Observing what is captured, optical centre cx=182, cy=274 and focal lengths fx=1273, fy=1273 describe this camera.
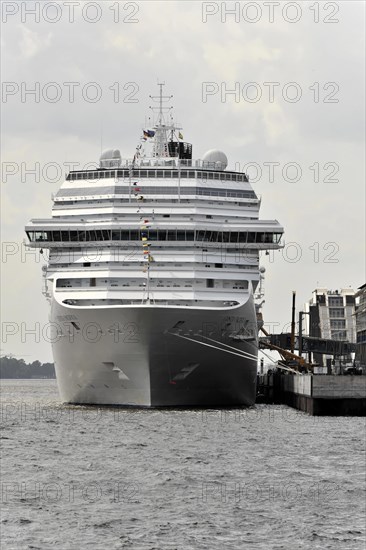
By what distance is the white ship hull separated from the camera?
69.8 metres

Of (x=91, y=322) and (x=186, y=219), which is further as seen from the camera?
(x=186, y=219)

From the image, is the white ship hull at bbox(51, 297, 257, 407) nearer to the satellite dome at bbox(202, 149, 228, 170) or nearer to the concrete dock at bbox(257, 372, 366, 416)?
the concrete dock at bbox(257, 372, 366, 416)

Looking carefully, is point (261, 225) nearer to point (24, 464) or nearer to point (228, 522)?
point (24, 464)

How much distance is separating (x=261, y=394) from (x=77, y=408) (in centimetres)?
3339

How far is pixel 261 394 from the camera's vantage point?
359ft

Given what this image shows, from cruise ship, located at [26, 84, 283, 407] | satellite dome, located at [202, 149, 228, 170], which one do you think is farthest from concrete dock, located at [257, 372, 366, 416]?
satellite dome, located at [202, 149, 228, 170]

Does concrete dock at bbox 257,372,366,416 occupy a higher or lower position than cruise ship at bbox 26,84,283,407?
lower

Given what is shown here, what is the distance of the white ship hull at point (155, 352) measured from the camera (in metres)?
69.8

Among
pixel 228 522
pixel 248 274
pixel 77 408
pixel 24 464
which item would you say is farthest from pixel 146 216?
pixel 228 522

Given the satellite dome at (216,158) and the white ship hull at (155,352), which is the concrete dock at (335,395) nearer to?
the white ship hull at (155,352)

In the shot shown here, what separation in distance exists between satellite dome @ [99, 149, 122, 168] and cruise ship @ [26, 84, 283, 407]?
5722mm

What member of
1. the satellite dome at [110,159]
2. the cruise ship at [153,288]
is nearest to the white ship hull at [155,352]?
the cruise ship at [153,288]

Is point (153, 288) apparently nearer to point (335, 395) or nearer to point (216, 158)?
point (335, 395)

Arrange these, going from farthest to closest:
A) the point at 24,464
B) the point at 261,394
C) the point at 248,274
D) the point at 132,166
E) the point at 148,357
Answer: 1. the point at 261,394
2. the point at 132,166
3. the point at 248,274
4. the point at 148,357
5. the point at 24,464
